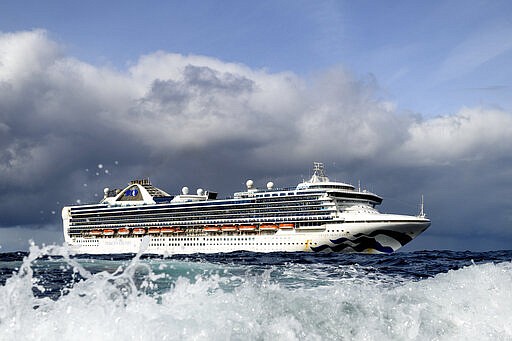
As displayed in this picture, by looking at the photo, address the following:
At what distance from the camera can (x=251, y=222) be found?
61.0 metres

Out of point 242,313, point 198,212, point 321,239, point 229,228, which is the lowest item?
point 242,313

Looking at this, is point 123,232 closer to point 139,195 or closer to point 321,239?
point 139,195

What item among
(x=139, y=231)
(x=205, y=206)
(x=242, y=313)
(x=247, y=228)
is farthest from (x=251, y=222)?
(x=242, y=313)

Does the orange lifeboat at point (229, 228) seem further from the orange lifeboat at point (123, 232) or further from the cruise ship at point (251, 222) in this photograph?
the orange lifeboat at point (123, 232)

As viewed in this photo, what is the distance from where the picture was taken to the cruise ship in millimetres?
54719

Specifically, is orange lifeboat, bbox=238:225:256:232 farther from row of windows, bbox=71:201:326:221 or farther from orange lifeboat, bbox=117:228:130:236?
orange lifeboat, bbox=117:228:130:236

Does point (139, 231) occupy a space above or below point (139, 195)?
below

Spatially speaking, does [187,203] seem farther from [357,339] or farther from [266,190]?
[357,339]

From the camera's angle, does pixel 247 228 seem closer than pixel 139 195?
Yes

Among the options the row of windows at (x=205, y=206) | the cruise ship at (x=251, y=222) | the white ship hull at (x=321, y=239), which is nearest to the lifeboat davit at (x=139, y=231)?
the cruise ship at (x=251, y=222)

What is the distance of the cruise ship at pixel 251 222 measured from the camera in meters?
54.7

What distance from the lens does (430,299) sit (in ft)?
27.6

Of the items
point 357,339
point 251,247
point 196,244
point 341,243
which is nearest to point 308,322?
point 357,339

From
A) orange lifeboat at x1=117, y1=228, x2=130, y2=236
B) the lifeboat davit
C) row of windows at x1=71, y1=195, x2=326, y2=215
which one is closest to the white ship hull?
row of windows at x1=71, y1=195, x2=326, y2=215
